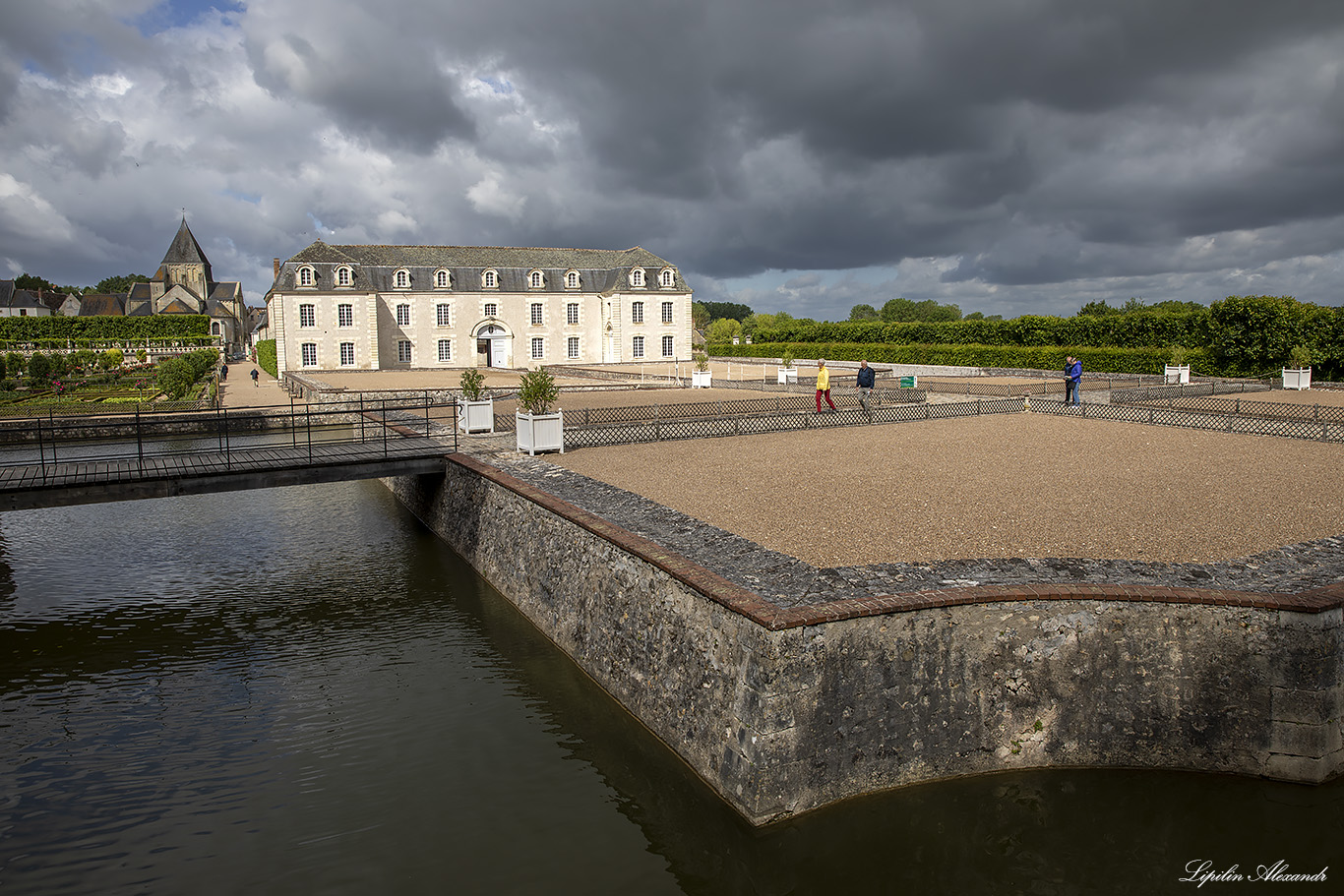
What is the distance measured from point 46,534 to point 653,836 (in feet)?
47.8

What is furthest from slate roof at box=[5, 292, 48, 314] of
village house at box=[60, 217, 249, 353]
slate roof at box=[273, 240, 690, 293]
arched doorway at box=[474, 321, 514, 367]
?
arched doorway at box=[474, 321, 514, 367]

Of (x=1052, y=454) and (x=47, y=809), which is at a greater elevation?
(x=1052, y=454)

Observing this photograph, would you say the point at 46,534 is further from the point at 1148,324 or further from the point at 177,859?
the point at 1148,324

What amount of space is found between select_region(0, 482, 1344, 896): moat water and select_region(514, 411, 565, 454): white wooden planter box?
5.87 m

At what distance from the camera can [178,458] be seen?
13961 mm

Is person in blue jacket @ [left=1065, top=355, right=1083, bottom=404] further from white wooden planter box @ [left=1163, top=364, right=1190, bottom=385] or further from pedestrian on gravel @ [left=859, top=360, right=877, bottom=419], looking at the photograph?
white wooden planter box @ [left=1163, top=364, right=1190, bottom=385]

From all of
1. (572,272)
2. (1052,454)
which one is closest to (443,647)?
(1052,454)

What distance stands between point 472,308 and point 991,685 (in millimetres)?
50357

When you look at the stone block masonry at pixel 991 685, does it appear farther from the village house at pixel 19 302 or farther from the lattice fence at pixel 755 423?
the village house at pixel 19 302

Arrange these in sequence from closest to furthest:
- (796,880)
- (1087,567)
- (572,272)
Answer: (796,880), (1087,567), (572,272)

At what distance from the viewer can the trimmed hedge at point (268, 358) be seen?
52656mm

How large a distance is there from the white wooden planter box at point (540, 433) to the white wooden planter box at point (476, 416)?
2.78 meters

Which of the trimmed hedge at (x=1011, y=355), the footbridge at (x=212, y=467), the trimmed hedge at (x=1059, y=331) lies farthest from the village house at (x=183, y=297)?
the footbridge at (x=212, y=467)

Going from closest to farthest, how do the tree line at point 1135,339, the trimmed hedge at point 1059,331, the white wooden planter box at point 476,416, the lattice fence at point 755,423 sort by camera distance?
the lattice fence at point 755,423, the white wooden planter box at point 476,416, the tree line at point 1135,339, the trimmed hedge at point 1059,331
